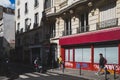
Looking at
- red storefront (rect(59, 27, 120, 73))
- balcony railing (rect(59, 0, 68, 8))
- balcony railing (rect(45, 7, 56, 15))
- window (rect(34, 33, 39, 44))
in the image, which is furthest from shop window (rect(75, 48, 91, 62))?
window (rect(34, 33, 39, 44))

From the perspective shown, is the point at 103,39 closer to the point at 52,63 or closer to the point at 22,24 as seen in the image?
the point at 52,63

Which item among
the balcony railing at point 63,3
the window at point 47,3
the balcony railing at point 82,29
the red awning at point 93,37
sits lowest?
the red awning at point 93,37

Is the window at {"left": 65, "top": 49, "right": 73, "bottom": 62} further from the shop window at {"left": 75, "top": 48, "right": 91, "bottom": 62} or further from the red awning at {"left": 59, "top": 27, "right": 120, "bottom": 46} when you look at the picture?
the shop window at {"left": 75, "top": 48, "right": 91, "bottom": 62}

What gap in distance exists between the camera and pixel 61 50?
104 feet

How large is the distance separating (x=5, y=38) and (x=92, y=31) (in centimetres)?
Answer: 3990

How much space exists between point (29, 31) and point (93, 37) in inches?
764

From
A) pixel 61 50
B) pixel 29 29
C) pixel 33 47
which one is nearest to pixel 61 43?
pixel 61 50

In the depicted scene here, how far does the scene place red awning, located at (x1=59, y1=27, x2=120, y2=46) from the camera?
21.6m

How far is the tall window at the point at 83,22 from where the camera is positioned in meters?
27.3

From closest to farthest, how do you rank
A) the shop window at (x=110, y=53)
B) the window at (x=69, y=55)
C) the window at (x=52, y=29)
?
the shop window at (x=110, y=53), the window at (x=69, y=55), the window at (x=52, y=29)

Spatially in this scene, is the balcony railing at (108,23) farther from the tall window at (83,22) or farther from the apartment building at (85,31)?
the tall window at (83,22)

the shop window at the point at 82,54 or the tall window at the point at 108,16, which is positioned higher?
the tall window at the point at 108,16

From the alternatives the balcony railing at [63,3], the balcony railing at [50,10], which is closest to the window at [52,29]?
the balcony railing at [50,10]

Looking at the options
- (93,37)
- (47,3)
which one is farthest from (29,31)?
(93,37)
